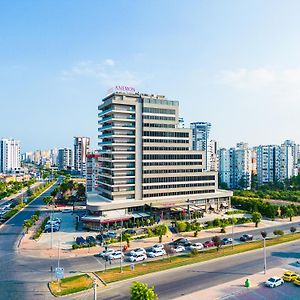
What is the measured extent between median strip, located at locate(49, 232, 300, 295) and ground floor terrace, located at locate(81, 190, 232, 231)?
23.3 meters

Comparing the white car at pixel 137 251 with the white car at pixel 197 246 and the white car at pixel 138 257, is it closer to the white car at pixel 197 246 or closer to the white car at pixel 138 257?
the white car at pixel 138 257

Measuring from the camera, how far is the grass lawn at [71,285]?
126 ft

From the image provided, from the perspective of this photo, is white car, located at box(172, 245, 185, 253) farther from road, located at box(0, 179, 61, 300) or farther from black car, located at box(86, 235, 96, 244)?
road, located at box(0, 179, 61, 300)

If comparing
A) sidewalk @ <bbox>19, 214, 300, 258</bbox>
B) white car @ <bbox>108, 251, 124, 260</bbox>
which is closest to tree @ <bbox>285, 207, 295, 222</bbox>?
sidewalk @ <bbox>19, 214, 300, 258</bbox>

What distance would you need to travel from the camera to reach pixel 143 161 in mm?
82375

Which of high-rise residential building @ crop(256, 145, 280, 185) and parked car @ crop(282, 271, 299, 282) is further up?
high-rise residential building @ crop(256, 145, 280, 185)

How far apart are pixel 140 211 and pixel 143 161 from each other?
1223cm

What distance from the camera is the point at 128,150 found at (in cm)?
8150

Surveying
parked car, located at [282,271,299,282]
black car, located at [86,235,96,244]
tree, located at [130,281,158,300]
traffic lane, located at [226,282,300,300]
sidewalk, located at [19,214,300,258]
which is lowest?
sidewalk, located at [19,214,300,258]

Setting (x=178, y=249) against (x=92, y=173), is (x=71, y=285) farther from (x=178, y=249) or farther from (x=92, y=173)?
(x=92, y=173)

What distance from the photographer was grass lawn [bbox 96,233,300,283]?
43.7 meters

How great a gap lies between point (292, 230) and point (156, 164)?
34.5 meters

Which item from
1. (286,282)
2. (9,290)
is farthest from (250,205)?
(9,290)

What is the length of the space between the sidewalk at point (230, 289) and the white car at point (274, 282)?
1.15m
